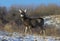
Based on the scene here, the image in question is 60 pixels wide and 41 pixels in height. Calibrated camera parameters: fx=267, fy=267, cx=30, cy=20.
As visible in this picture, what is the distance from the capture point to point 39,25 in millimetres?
22469

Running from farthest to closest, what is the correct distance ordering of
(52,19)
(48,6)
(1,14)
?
(48,6), (1,14), (52,19)

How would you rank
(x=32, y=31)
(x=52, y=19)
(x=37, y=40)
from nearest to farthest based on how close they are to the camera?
(x=37, y=40) < (x=32, y=31) < (x=52, y=19)

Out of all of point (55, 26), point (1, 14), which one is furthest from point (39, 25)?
point (1, 14)

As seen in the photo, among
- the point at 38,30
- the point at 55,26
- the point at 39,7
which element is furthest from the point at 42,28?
the point at 39,7

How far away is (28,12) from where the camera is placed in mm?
27078

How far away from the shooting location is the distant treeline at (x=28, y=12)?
91.2 ft

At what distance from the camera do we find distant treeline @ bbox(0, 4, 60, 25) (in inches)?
1095

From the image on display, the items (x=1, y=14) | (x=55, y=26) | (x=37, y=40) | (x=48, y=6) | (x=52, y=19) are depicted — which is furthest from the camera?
(x=48, y=6)

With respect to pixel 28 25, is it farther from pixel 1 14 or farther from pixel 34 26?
pixel 1 14

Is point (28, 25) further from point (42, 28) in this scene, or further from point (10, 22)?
point (10, 22)

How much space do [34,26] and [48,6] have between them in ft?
33.8

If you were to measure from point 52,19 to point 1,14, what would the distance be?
6573 millimetres

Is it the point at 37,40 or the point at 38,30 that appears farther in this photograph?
the point at 38,30

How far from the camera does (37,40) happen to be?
46.1ft
